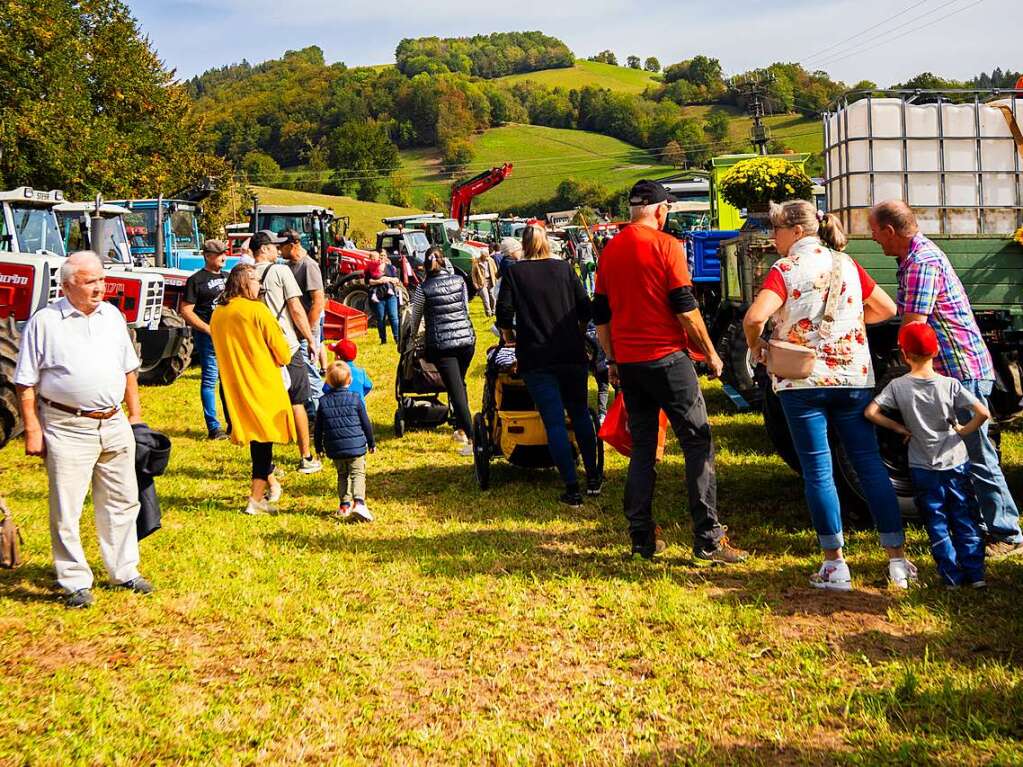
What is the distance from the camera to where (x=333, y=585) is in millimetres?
5340

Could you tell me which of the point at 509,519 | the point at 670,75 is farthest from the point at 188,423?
the point at 670,75

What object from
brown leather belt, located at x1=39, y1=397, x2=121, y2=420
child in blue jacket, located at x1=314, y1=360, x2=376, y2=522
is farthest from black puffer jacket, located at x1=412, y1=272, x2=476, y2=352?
brown leather belt, located at x1=39, y1=397, x2=121, y2=420

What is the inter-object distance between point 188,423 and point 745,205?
710 cm

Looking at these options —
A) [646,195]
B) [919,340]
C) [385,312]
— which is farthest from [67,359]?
[385,312]

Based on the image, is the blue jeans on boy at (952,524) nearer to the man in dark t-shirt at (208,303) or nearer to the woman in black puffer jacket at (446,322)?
the woman in black puffer jacket at (446,322)

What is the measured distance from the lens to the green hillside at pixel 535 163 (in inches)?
3511

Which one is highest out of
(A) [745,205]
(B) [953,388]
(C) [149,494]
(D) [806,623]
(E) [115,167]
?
(E) [115,167]

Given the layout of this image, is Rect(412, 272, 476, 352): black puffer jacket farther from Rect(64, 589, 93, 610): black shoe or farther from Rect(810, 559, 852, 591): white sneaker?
Rect(810, 559, 852, 591): white sneaker

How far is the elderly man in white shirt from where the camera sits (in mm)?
4840

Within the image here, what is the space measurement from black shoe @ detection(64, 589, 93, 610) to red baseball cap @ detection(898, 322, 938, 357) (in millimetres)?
4092

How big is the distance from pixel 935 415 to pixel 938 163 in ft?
10.9

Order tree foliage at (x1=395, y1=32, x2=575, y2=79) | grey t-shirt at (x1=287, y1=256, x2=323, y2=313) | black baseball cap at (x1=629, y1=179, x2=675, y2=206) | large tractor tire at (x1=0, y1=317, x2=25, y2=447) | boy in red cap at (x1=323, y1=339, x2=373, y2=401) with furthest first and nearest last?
1. tree foliage at (x1=395, y1=32, x2=575, y2=79)
2. large tractor tire at (x1=0, y1=317, x2=25, y2=447)
3. grey t-shirt at (x1=287, y1=256, x2=323, y2=313)
4. boy in red cap at (x1=323, y1=339, x2=373, y2=401)
5. black baseball cap at (x1=629, y1=179, x2=675, y2=206)

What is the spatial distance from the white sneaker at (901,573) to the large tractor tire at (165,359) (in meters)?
10.1

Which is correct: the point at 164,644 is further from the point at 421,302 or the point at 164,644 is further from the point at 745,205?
the point at 745,205
